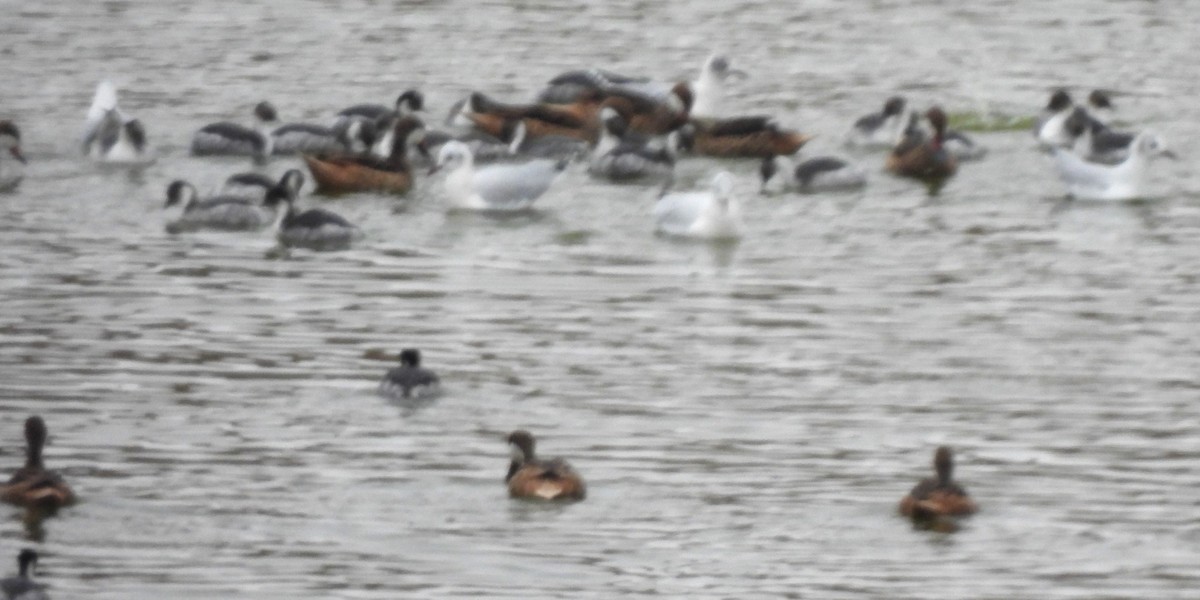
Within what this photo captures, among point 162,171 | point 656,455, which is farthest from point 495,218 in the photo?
point 656,455

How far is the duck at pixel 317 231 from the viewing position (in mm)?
21312

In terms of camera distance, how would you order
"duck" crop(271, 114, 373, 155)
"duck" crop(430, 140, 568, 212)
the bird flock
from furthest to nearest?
"duck" crop(271, 114, 373, 155) < "duck" crop(430, 140, 568, 212) < the bird flock

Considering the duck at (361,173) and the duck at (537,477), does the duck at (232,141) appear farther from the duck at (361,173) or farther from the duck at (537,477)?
the duck at (537,477)

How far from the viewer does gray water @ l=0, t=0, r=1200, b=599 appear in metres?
13.4

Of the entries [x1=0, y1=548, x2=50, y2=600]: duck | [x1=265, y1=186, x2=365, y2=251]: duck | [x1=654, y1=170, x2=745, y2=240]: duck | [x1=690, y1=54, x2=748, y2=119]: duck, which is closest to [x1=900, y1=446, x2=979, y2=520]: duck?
[x1=0, y1=548, x2=50, y2=600]: duck

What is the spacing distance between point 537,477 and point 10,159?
10.9 m

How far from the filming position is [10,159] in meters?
23.9

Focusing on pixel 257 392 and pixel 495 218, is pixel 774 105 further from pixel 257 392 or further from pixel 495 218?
pixel 257 392

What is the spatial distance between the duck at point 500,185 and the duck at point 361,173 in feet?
2.61

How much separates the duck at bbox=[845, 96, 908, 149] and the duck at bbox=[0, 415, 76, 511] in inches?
478

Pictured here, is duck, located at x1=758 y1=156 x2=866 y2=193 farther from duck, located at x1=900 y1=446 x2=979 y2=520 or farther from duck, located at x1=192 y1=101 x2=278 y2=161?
duck, located at x1=900 y1=446 x2=979 y2=520

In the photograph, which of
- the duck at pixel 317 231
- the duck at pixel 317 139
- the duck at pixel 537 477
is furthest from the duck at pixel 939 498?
the duck at pixel 317 139

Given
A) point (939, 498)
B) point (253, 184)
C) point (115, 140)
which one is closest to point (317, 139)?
point (115, 140)

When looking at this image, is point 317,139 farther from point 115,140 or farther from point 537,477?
point 537,477
